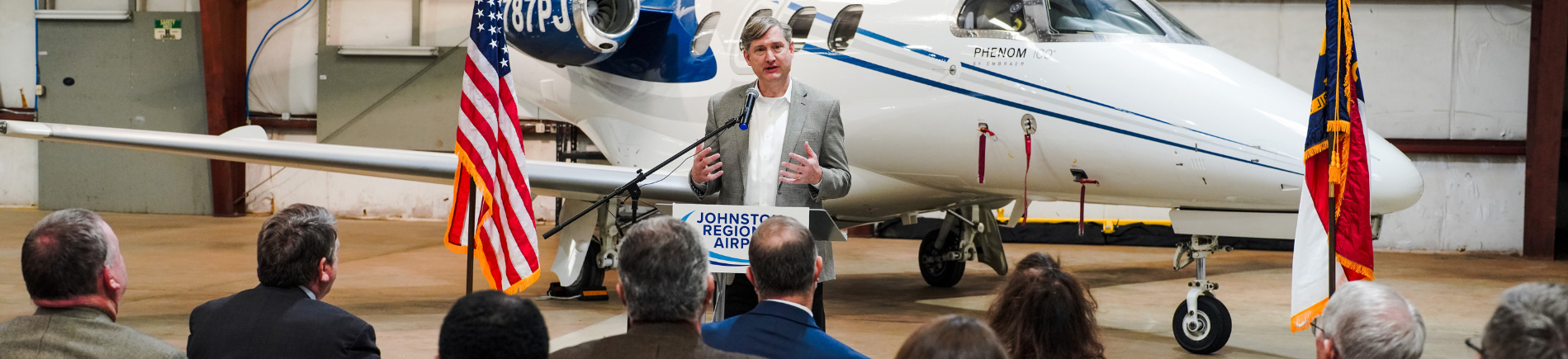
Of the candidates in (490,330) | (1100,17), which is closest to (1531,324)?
(490,330)

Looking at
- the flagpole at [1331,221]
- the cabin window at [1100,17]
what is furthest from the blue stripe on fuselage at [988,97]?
the flagpole at [1331,221]

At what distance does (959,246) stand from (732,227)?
5.58 meters

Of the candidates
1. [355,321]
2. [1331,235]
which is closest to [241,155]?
[355,321]

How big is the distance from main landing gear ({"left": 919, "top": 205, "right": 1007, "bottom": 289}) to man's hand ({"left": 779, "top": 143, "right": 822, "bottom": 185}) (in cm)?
483

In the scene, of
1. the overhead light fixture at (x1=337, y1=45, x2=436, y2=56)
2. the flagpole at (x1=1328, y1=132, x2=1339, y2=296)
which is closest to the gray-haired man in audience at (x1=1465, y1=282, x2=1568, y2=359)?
the flagpole at (x1=1328, y1=132, x2=1339, y2=296)

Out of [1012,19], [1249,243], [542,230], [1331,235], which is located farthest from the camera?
[542,230]

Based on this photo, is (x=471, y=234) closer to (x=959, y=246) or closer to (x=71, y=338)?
(x=71, y=338)

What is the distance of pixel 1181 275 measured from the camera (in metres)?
10.3

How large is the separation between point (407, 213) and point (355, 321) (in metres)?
13.6

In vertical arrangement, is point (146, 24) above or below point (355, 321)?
above

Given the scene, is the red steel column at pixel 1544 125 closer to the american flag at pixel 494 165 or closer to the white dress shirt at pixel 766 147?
the white dress shirt at pixel 766 147

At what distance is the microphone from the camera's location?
3.61 m

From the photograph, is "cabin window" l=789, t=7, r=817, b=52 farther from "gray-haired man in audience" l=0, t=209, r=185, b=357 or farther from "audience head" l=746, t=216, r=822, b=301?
"gray-haired man in audience" l=0, t=209, r=185, b=357

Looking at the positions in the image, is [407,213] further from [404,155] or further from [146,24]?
[404,155]
